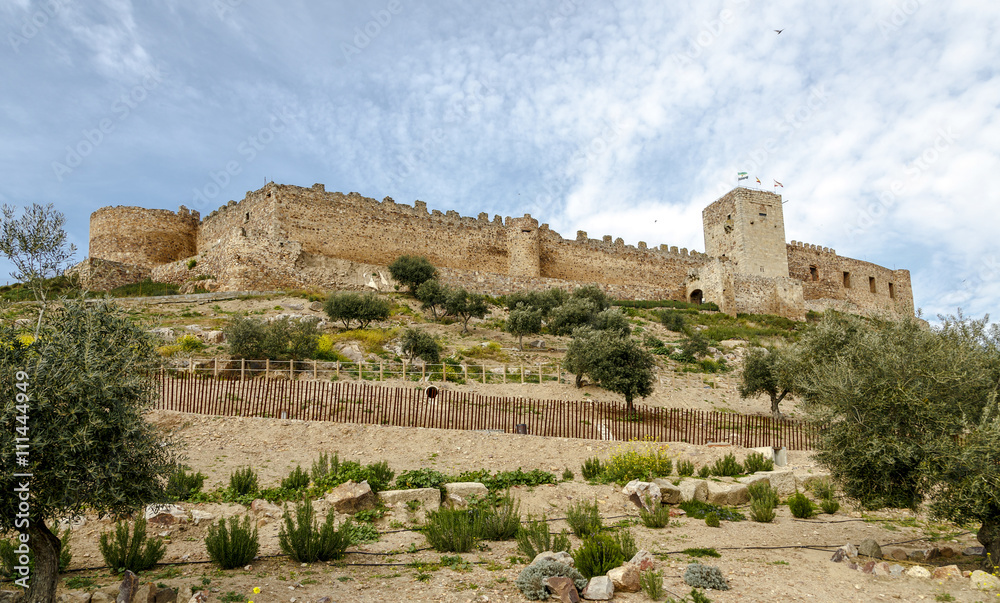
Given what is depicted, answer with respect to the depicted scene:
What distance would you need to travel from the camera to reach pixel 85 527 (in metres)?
7.80

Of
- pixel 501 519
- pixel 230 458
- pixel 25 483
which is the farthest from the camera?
pixel 230 458

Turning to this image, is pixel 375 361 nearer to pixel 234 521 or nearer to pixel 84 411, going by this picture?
pixel 234 521

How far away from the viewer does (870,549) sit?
8.11 metres

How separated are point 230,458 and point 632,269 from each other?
36215 millimetres

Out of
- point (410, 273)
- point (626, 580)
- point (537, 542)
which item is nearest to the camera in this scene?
point (626, 580)

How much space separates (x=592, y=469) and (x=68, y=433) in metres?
9.40

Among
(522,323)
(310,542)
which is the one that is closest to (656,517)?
(310,542)

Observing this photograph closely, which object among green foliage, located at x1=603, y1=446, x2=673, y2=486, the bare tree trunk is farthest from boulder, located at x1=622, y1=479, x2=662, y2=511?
the bare tree trunk

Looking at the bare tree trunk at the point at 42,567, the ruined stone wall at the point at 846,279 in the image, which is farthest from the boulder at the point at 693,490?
the ruined stone wall at the point at 846,279

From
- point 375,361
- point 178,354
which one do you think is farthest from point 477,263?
point 178,354

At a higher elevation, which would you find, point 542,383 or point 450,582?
point 542,383

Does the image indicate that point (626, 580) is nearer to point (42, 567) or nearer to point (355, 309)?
point (42, 567)

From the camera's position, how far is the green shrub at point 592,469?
39.0ft

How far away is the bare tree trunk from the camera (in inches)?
199
